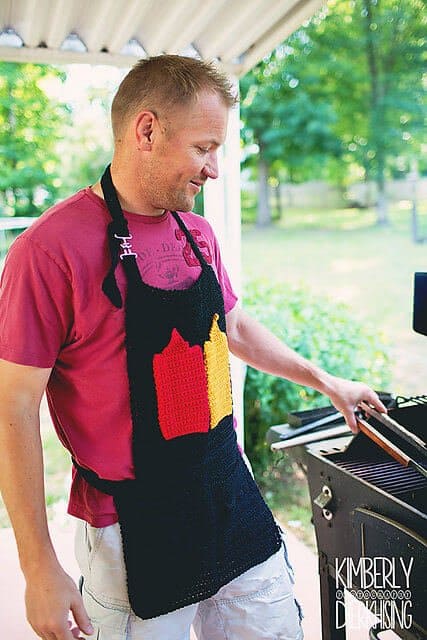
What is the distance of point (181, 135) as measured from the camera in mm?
1420

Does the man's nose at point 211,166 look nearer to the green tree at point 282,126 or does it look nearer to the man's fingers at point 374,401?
the man's fingers at point 374,401

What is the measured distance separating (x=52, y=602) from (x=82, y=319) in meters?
0.51

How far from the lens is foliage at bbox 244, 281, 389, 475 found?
4.30 meters

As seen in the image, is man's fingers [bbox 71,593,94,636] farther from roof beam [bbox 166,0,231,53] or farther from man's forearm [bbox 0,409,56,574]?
roof beam [bbox 166,0,231,53]

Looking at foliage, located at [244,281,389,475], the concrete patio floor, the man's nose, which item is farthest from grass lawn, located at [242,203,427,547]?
the man's nose

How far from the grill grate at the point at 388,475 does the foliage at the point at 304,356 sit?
2.55 meters

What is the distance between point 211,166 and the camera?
1479 millimetres

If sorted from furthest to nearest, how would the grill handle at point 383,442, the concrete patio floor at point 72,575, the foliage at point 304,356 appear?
the foliage at point 304,356
the concrete patio floor at point 72,575
the grill handle at point 383,442

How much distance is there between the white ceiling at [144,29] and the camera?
2605 mm

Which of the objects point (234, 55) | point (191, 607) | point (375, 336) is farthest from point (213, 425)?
point (375, 336)

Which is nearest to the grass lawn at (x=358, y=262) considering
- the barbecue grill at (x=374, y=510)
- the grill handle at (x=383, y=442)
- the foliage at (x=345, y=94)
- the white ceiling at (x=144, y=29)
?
the foliage at (x=345, y=94)

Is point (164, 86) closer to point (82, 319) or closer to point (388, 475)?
point (82, 319)

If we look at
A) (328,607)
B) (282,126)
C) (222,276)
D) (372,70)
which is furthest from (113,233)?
(282,126)

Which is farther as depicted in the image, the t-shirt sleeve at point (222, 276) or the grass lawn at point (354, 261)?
the grass lawn at point (354, 261)
